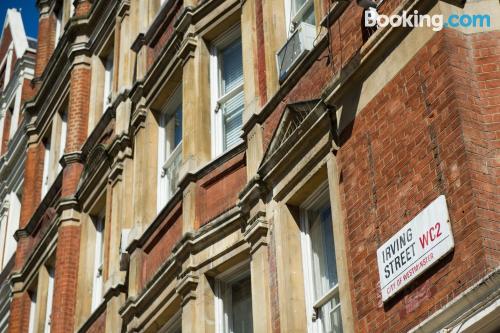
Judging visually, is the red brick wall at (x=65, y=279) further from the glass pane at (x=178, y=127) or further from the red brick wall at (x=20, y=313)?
the glass pane at (x=178, y=127)

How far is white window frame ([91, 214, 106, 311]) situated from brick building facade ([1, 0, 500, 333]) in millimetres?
39

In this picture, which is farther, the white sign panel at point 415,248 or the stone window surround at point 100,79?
the stone window surround at point 100,79

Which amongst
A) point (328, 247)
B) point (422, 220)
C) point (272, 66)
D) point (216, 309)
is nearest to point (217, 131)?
point (272, 66)

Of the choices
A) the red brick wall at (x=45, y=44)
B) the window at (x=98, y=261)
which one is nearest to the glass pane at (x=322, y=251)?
the window at (x=98, y=261)

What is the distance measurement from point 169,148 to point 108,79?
534cm

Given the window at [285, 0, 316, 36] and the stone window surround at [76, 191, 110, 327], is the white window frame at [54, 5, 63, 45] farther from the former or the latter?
the window at [285, 0, 316, 36]

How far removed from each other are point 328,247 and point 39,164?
14074mm

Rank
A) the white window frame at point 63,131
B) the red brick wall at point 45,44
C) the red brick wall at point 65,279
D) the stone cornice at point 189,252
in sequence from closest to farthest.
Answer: the stone cornice at point 189,252, the red brick wall at point 65,279, the white window frame at point 63,131, the red brick wall at point 45,44

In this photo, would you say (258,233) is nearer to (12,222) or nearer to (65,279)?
(65,279)

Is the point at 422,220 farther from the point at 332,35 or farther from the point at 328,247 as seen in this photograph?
the point at 332,35

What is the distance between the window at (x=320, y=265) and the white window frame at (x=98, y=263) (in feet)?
21.8

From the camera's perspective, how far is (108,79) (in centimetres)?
2200

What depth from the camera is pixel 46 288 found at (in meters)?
21.2

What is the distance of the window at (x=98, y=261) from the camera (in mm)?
18594
